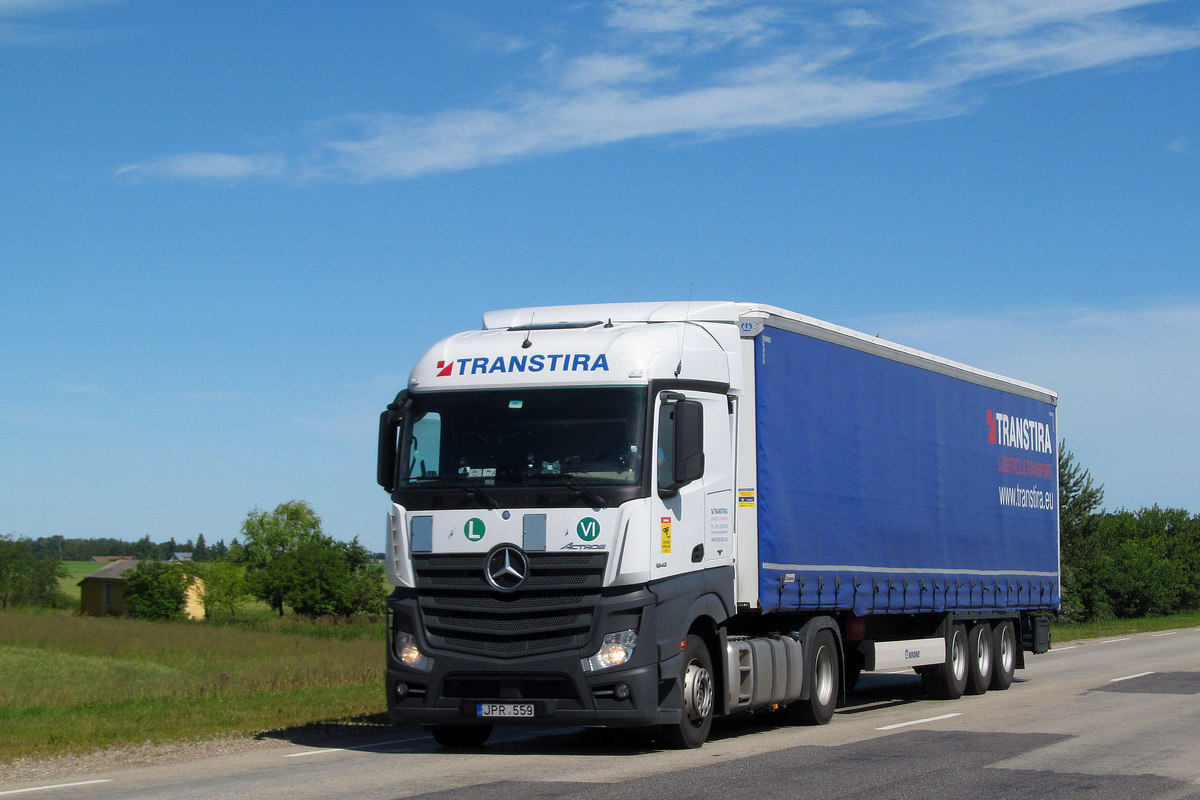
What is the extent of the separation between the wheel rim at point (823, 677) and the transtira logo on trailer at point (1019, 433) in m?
6.01

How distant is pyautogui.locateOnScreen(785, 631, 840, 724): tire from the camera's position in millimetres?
13625

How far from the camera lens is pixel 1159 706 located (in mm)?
15984

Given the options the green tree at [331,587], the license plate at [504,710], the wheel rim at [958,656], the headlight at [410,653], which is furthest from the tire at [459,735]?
the green tree at [331,587]

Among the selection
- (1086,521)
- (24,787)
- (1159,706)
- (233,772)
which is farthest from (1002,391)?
(1086,521)

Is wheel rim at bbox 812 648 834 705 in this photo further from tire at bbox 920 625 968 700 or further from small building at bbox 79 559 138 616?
small building at bbox 79 559 138 616

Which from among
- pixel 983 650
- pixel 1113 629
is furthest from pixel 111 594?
pixel 983 650

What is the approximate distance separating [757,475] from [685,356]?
1.59 metres

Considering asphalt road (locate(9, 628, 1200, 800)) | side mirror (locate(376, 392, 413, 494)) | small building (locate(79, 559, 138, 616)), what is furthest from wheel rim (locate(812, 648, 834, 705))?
small building (locate(79, 559, 138, 616))

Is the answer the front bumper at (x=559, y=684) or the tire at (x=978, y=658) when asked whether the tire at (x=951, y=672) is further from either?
the front bumper at (x=559, y=684)

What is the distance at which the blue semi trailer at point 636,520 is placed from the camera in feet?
35.1

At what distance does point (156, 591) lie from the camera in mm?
110438

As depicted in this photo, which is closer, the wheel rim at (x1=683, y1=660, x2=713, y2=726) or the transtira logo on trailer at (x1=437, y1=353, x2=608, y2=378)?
the transtira logo on trailer at (x1=437, y1=353, x2=608, y2=378)

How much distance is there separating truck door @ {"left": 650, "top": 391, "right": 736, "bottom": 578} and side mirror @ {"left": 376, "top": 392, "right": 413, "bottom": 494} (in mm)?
2342

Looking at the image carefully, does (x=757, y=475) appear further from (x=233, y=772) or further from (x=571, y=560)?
(x=233, y=772)
